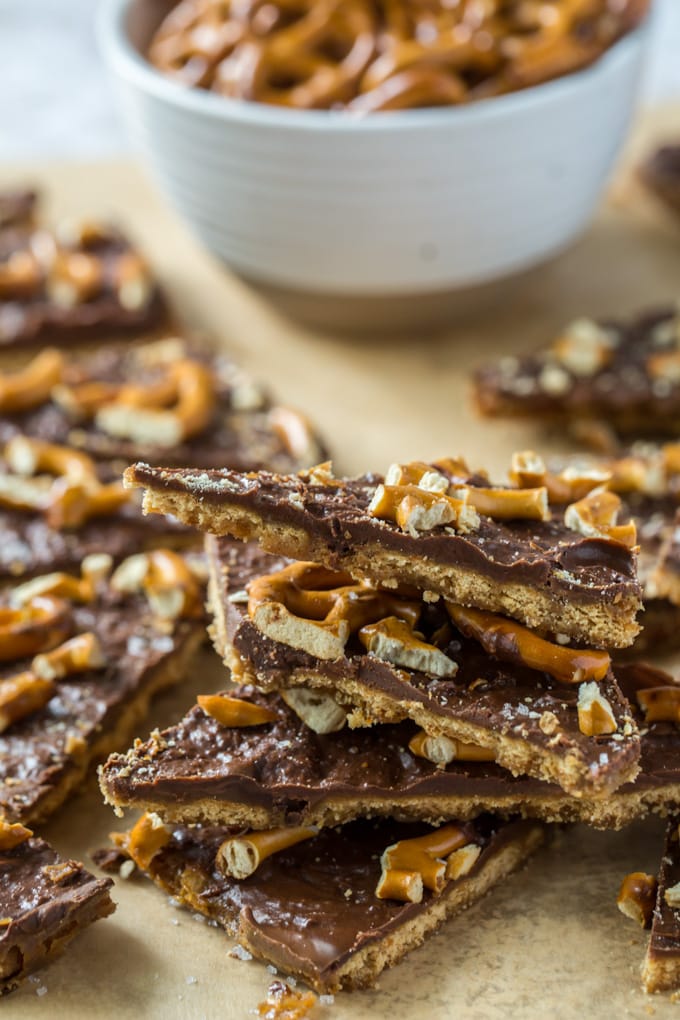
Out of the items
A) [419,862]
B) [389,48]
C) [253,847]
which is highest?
[389,48]

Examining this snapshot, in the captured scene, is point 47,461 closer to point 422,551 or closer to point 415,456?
point 415,456

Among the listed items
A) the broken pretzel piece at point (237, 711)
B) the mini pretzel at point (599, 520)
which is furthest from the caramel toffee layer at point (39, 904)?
the mini pretzel at point (599, 520)

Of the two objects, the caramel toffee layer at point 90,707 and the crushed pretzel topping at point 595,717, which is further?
the caramel toffee layer at point 90,707

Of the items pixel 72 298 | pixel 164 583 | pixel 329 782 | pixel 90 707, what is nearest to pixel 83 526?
pixel 164 583

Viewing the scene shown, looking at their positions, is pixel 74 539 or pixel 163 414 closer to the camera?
pixel 74 539

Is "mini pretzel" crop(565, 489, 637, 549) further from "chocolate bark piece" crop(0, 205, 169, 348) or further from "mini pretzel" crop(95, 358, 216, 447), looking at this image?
"chocolate bark piece" crop(0, 205, 169, 348)

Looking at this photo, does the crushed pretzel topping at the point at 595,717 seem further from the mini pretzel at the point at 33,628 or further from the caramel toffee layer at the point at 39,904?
the mini pretzel at the point at 33,628
